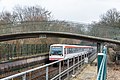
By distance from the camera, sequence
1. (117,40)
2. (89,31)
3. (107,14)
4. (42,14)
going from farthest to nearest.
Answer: (107,14) → (42,14) → (89,31) → (117,40)

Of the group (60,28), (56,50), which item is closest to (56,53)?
(56,50)

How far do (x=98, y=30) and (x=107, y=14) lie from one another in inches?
1716

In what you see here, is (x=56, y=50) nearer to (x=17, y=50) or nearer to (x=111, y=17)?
(x=17, y=50)

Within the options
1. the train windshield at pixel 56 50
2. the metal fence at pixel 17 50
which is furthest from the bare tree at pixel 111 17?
the train windshield at pixel 56 50

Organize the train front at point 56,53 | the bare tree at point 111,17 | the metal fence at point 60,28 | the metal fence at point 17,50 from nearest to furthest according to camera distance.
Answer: the metal fence at point 60,28 < the train front at point 56,53 < the metal fence at point 17,50 < the bare tree at point 111,17

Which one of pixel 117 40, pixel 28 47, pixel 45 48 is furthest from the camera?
pixel 45 48

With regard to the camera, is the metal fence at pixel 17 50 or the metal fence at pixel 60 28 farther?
the metal fence at pixel 17 50

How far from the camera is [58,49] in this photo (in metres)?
41.5

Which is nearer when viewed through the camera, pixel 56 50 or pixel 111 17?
pixel 56 50

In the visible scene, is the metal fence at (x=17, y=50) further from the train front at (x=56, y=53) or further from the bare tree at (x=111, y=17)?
the bare tree at (x=111, y=17)

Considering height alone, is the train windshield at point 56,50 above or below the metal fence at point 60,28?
below

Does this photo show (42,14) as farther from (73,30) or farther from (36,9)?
(73,30)

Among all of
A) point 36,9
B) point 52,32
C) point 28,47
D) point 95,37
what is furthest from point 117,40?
point 36,9

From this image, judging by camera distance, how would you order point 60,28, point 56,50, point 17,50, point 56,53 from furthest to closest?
point 17,50
point 56,50
point 56,53
point 60,28
